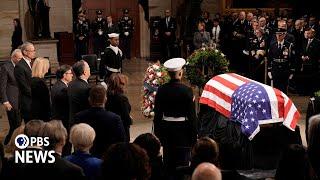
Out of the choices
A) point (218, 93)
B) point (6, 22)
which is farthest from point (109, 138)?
point (6, 22)

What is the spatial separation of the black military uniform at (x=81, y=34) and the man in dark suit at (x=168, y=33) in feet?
7.51

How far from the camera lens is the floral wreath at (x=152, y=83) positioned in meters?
8.38

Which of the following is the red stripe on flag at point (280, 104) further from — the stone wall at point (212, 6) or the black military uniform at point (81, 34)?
the stone wall at point (212, 6)

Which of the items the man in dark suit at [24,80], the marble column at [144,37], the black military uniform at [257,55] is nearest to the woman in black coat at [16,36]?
the marble column at [144,37]

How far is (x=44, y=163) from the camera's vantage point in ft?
14.6

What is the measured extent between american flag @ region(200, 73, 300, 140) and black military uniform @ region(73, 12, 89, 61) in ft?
36.0

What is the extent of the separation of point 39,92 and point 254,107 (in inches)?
104

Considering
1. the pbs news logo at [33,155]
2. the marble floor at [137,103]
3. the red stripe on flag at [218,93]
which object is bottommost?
the marble floor at [137,103]

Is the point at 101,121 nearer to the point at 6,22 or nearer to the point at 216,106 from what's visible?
the point at 216,106

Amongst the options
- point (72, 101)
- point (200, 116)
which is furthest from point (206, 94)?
point (72, 101)

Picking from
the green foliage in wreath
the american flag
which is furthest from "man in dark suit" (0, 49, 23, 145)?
the american flag

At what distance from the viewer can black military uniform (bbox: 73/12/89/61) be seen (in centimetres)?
1781

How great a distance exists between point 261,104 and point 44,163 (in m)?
3.09

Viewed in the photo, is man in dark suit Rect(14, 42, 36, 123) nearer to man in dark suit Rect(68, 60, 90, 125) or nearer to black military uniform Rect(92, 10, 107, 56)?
man in dark suit Rect(68, 60, 90, 125)
